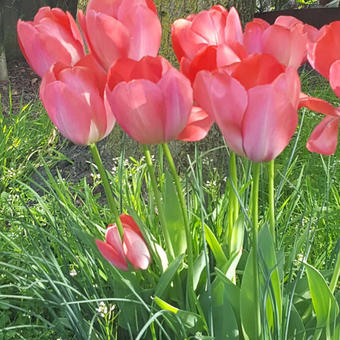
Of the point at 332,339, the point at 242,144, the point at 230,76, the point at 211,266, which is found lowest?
the point at 211,266

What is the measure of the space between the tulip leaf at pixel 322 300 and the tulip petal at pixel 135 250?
0.32 m

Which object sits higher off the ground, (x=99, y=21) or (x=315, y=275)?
(x=99, y=21)

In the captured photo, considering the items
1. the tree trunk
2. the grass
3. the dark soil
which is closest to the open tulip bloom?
the grass

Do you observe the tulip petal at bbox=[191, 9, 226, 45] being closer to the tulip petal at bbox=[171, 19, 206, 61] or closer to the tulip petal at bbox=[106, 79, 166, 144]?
the tulip petal at bbox=[171, 19, 206, 61]

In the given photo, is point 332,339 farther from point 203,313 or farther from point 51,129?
point 51,129

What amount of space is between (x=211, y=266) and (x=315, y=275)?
1.40 feet

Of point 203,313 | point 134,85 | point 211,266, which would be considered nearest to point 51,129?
point 211,266

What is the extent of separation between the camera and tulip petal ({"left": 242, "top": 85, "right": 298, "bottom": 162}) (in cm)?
75

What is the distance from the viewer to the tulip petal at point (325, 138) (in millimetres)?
848

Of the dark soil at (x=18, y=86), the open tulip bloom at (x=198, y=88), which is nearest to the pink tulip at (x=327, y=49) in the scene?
the open tulip bloom at (x=198, y=88)

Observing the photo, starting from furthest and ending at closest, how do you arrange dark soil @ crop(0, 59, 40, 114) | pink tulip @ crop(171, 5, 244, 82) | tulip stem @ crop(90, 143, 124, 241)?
dark soil @ crop(0, 59, 40, 114) < tulip stem @ crop(90, 143, 124, 241) < pink tulip @ crop(171, 5, 244, 82)

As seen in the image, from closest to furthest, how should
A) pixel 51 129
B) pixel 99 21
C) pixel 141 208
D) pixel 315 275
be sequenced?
pixel 99 21 < pixel 315 275 < pixel 141 208 < pixel 51 129

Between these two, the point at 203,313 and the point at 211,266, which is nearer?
the point at 203,313

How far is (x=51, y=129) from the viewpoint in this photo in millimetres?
3270
